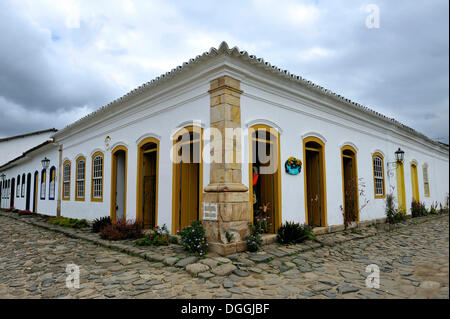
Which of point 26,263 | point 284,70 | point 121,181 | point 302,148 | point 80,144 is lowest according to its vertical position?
point 26,263

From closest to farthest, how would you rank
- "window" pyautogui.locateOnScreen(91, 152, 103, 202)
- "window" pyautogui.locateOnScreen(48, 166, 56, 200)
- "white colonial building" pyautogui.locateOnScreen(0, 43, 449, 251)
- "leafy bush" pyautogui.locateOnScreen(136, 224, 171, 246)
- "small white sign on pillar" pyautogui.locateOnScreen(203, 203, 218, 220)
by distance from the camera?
"small white sign on pillar" pyautogui.locateOnScreen(203, 203, 218, 220)
"white colonial building" pyautogui.locateOnScreen(0, 43, 449, 251)
"leafy bush" pyautogui.locateOnScreen(136, 224, 171, 246)
"window" pyautogui.locateOnScreen(91, 152, 103, 202)
"window" pyautogui.locateOnScreen(48, 166, 56, 200)

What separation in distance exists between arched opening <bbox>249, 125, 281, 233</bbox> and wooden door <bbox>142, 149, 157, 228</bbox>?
3080 millimetres

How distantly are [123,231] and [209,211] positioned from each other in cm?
300

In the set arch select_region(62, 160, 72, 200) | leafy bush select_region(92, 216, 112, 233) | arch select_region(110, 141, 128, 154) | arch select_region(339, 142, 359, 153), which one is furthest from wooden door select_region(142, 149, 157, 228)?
arch select_region(62, 160, 72, 200)

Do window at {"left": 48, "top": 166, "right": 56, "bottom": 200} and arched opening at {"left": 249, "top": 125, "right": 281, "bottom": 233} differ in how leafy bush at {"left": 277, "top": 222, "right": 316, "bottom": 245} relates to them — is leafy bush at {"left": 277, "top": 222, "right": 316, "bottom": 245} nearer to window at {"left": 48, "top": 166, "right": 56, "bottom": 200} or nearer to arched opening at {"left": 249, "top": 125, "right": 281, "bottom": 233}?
arched opening at {"left": 249, "top": 125, "right": 281, "bottom": 233}

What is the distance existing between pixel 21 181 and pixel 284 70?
19.8 meters

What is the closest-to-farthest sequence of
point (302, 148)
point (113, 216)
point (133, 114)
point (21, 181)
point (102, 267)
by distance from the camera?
point (102, 267), point (302, 148), point (133, 114), point (113, 216), point (21, 181)

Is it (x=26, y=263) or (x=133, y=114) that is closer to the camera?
(x=26, y=263)

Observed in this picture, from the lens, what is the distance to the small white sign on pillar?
5574mm

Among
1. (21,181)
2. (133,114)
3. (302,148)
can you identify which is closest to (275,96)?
(302,148)

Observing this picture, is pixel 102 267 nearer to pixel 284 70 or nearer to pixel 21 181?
pixel 284 70

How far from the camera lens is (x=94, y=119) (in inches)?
413

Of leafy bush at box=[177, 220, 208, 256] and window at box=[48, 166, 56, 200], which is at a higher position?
window at box=[48, 166, 56, 200]

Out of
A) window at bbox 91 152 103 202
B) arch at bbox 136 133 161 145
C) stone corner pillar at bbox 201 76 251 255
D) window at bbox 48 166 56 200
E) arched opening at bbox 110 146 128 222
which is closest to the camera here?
stone corner pillar at bbox 201 76 251 255
